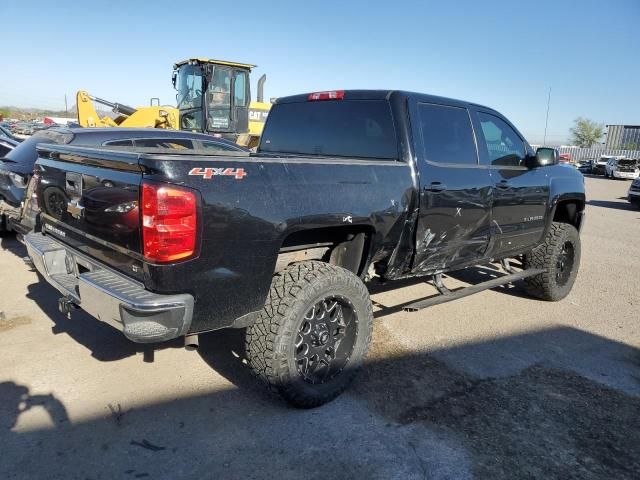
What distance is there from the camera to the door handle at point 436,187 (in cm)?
387

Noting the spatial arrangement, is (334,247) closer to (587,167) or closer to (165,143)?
(165,143)

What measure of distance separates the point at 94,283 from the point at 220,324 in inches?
28.7

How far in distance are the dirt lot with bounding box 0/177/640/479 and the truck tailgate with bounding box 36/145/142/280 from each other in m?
0.97

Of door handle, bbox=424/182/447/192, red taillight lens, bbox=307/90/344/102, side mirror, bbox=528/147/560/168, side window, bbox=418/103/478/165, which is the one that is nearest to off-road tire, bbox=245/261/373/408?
door handle, bbox=424/182/447/192

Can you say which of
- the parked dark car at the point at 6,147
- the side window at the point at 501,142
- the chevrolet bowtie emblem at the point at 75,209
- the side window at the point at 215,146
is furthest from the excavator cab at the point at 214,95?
the chevrolet bowtie emblem at the point at 75,209

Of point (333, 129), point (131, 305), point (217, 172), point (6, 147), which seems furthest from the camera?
point (6, 147)

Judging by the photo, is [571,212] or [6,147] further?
[6,147]

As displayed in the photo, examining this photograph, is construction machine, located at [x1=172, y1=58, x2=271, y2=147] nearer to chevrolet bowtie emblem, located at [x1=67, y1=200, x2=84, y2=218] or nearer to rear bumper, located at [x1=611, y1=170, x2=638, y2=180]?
chevrolet bowtie emblem, located at [x1=67, y1=200, x2=84, y2=218]

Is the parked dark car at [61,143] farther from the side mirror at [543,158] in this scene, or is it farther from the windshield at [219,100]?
the windshield at [219,100]

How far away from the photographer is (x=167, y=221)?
8.40 feet

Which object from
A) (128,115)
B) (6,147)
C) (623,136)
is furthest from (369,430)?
(623,136)

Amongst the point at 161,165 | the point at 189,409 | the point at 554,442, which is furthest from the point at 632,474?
the point at 161,165

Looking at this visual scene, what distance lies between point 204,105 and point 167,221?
1152 centimetres

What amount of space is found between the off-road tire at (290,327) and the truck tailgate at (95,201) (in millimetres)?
817
